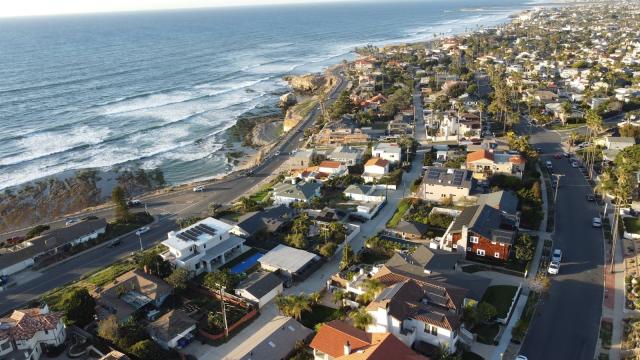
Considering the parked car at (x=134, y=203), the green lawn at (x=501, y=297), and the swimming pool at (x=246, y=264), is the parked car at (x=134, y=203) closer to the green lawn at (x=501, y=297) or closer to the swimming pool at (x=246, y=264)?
the swimming pool at (x=246, y=264)

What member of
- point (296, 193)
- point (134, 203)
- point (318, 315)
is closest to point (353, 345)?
point (318, 315)

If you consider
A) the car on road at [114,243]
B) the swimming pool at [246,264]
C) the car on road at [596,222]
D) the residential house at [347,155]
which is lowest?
the car on road at [114,243]

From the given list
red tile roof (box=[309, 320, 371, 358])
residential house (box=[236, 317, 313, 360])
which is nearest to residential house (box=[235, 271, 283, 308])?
residential house (box=[236, 317, 313, 360])

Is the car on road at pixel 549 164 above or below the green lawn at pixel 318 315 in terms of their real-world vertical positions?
above

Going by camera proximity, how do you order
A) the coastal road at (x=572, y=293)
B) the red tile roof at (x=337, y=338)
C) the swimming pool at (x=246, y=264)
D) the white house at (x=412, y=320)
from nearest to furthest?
the red tile roof at (x=337, y=338) < the white house at (x=412, y=320) < the coastal road at (x=572, y=293) < the swimming pool at (x=246, y=264)

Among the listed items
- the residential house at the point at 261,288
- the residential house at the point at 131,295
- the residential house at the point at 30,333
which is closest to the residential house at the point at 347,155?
the residential house at the point at 261,288

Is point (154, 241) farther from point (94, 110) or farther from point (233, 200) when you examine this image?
point (94, 110)

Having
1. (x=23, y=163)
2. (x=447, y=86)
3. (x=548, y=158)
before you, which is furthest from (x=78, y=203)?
(x=447, y=86)
